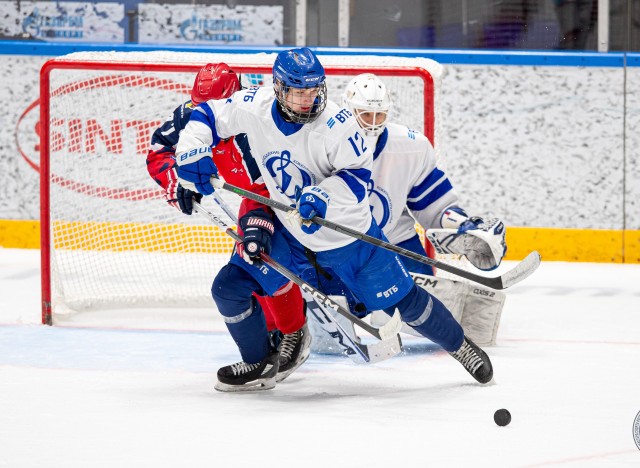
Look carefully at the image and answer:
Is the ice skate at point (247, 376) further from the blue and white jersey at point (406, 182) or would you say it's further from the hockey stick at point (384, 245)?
the blue and white jersey at point (406, 182)

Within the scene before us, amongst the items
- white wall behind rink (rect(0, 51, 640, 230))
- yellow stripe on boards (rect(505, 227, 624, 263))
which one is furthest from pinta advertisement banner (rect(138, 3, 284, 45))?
yellow stripe on boards (rect(505, 227, 624, 263))

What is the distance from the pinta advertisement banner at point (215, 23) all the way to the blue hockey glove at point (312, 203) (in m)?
3.23

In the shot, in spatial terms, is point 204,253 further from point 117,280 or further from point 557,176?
point 557,176

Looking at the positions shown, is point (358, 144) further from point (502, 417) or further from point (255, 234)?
point (502, 417)

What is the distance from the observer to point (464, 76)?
5.94 m

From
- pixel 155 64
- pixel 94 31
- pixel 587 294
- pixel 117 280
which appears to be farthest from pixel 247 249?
pixel 94 31

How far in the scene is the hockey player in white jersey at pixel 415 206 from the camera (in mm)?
3629

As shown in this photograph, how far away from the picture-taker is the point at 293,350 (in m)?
3.61

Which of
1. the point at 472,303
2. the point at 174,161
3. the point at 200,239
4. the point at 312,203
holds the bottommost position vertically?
the point at 472,303

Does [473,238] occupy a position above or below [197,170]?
below

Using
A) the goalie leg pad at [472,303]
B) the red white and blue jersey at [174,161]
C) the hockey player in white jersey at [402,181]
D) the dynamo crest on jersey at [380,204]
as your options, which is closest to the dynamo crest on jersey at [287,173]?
the red white and blue jersey at [174,161]

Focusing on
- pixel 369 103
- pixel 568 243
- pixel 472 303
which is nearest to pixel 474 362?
pixel 472 303

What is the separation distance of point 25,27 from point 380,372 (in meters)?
3.56

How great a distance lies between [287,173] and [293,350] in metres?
0.68
